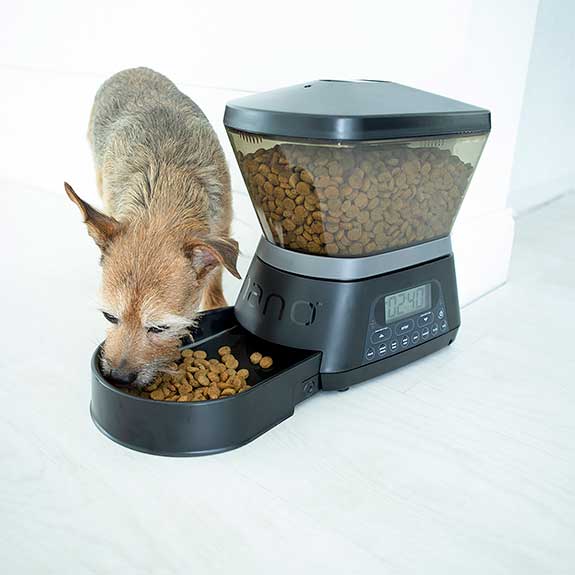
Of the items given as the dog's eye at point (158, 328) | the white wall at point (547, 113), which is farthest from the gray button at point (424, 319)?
the white wall at point (547, 113)

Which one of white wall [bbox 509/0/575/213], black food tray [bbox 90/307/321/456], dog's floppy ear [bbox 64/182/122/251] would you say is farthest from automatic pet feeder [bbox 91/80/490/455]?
white wall [bbox 509/0/575/213]

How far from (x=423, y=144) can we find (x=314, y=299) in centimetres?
29

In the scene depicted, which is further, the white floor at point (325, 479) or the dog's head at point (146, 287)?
the dog's head at point (146, 287)

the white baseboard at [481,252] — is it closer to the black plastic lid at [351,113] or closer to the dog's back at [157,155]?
the black plastic lid at [351,113]

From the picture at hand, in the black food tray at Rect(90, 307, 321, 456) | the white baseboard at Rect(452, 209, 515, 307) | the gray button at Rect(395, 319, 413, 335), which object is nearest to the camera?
the black food tray at Rect(90, 307, 321, 456)

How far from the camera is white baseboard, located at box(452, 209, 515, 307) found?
4.32 ft

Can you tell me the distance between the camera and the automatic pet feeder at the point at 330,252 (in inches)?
33.3

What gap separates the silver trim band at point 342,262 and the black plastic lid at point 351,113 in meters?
0.20

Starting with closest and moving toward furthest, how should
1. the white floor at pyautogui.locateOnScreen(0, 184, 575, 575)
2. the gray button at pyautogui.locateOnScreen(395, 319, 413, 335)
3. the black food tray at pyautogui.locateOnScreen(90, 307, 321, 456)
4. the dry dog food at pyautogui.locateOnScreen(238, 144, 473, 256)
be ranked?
the white floor at pyautogui.locateOnScreen(0, 184, 575, 575) → the black food tray at pyautogui.locateOnScreen(90, 307, 321, 456) → the dry dog food at pyautogui.locateOnScreen(238, 144, 473, 256) → the gray button at pyautogui.locateOnScreen(395, 319, 413, 335)

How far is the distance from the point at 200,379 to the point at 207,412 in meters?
0.11

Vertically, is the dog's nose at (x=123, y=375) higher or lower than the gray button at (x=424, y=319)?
lower

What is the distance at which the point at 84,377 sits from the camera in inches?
41.9

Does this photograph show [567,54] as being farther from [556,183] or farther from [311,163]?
[311,163]

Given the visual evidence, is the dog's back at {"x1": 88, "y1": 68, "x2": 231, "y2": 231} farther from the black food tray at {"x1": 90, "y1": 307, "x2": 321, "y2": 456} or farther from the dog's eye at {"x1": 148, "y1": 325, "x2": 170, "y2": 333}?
the black food tray at {"x1": 90, "y1": 307, "x2": 321, "y2": 456}
